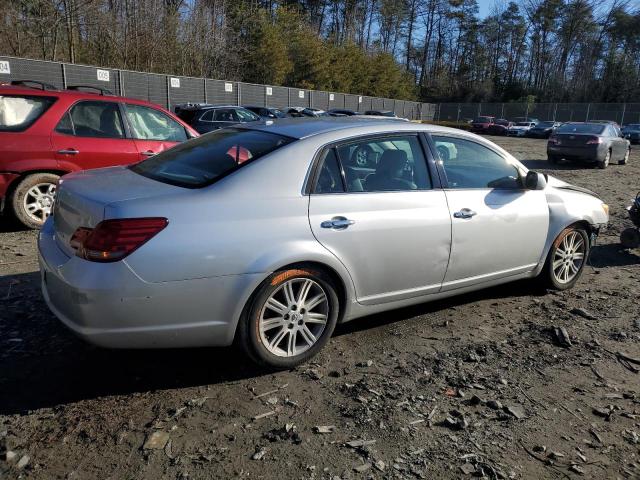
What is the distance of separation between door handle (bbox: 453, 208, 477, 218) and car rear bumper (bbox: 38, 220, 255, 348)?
1740 millimetres

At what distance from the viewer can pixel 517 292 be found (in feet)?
16.7

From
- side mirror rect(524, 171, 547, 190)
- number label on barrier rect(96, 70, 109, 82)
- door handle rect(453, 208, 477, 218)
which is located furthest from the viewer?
number label on barrier rect(96, 70, 109, 82)

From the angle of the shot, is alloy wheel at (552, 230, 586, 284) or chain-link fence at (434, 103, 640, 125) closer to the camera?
alloy wheel at (552, 230, 586, 284)

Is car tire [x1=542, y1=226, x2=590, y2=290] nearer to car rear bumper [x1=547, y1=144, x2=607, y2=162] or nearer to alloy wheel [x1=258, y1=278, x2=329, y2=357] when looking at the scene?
alloy wheel [x1=258, y1=278, x2=329, y2=357]

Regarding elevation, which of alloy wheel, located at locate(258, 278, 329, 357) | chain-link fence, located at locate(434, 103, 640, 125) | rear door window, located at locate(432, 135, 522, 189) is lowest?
alloy wheel, located at locate(258, 278, 329, 357)

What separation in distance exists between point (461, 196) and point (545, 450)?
1931 mm

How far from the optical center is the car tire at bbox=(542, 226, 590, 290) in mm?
4879

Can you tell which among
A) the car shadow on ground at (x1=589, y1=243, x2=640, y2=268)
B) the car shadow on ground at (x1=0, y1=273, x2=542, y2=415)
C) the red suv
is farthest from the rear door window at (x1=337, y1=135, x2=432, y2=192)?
the red suv

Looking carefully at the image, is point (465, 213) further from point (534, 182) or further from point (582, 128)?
point (582, 128)

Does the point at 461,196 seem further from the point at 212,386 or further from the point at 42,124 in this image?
the point at 42,124

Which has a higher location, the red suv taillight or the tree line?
the tree line

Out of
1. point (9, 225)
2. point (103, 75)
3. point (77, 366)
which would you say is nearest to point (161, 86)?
point (103, 75)

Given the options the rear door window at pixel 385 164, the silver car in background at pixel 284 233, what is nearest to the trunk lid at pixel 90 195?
the silver car in background at pixel 284 233

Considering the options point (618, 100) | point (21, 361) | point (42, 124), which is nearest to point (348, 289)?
point (21, 361)
